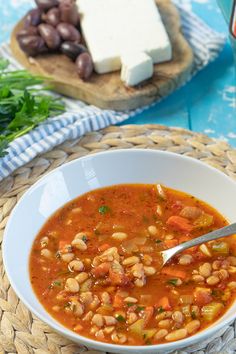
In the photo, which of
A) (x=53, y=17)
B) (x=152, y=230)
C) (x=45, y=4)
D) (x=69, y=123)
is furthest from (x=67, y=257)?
(x=45, y=4)

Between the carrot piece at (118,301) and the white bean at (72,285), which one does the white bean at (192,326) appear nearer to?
the carrot piece at (118,301)

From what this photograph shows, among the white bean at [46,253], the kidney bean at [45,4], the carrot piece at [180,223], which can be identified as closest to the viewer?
the white bean at [46,253]

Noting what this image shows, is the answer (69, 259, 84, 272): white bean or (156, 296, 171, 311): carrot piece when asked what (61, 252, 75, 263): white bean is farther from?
(156, 296, 171, 311): carrot piece

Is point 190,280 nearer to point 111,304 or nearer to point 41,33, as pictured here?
point 111,304

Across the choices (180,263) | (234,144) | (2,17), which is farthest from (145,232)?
(2,17)

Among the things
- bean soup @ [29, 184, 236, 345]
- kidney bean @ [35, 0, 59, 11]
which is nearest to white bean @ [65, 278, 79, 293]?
bean soup @ [29, 184, 236, 345]

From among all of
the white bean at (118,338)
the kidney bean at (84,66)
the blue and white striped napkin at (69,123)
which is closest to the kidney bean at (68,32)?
the kidney bean at (84,66)

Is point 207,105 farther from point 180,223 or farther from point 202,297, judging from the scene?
point 202,297

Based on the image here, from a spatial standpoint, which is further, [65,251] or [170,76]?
[170,76]
